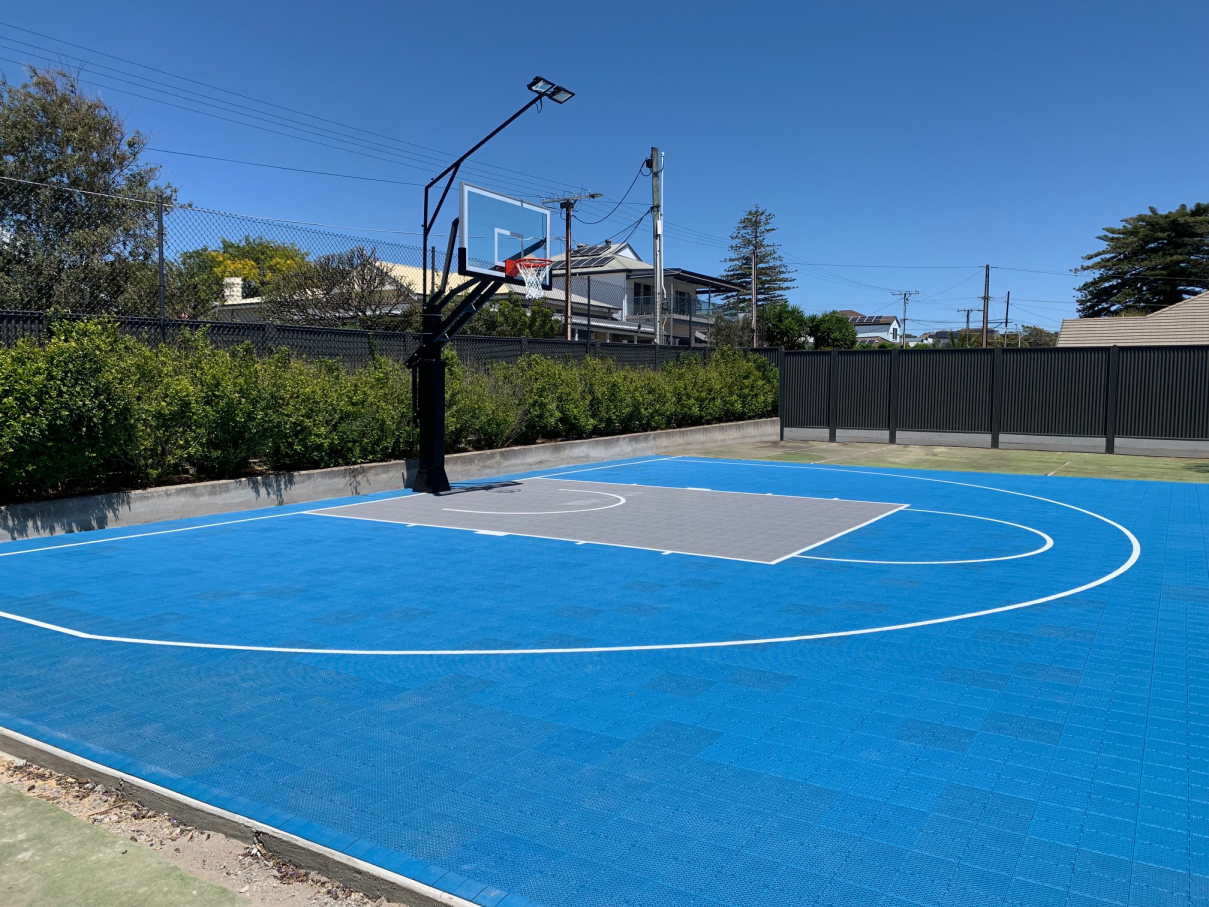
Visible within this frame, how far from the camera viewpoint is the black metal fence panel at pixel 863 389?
952 inches

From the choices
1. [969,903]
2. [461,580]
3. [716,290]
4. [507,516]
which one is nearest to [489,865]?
[969,903]

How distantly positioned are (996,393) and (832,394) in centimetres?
427

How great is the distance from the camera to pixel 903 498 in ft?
44.8

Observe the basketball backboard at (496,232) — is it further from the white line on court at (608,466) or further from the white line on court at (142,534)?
the white line on court at (142,534)

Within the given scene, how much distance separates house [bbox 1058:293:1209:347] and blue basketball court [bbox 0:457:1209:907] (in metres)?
21.8

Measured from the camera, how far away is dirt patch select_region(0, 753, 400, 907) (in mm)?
3201

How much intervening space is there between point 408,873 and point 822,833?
1586mm

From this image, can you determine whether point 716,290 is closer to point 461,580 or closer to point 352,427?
point 352,427

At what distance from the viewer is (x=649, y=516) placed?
11742mm

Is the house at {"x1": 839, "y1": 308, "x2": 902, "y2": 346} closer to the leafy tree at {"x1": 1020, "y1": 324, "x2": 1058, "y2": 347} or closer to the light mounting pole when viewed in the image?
the leafy tree at {"x1": 1020, "y1": 324, "x2": 1058, "y2": 347}

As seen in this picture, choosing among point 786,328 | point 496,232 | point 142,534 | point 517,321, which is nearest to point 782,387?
point 517,321

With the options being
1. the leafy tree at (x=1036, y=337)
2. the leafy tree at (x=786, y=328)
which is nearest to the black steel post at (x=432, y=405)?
the leafy tree at (x=786, y=328)

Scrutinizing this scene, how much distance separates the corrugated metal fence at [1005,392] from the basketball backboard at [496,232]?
38.8 feet

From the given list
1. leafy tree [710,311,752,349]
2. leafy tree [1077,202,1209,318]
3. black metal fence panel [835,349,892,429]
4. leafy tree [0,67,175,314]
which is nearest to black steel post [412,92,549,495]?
leafy tree [0,67,175,314]
